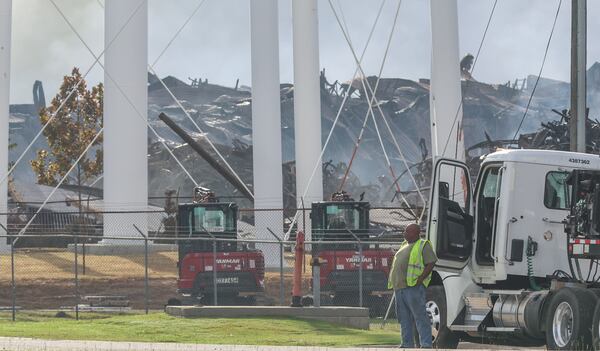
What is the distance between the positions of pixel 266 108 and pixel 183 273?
53.1 feet

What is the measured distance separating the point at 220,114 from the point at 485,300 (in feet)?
570

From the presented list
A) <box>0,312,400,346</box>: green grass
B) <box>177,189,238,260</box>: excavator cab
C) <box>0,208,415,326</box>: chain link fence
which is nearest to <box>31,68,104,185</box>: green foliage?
<box>0,208,415,326</box>: chain link fence

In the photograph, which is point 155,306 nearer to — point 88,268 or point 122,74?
point 88,268

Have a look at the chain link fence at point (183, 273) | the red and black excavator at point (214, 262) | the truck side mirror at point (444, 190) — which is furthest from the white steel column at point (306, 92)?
the truck side mirror at point (444, 190)

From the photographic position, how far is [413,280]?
66.3 ft

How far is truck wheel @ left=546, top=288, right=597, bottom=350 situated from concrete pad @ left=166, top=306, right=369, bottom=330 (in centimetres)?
1027

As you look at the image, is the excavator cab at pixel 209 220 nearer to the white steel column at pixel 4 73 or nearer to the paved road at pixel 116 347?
the white steel column at pixel 4 73

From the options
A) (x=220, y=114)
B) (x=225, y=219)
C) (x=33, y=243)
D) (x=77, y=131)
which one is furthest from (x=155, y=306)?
(x=220, y=114)

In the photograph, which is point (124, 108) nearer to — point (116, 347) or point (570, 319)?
point (116, 347)

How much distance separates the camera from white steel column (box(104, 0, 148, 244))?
157 feet

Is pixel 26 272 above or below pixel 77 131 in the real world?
below

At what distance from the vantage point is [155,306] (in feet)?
123

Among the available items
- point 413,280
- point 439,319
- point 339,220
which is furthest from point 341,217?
point 413,280

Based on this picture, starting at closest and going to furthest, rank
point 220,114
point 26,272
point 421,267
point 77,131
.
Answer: point 421,267 < point 26,272 < point 77,131 < point 220,114
